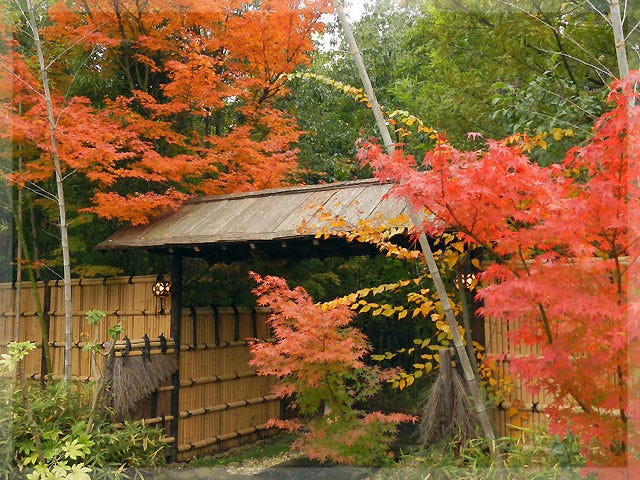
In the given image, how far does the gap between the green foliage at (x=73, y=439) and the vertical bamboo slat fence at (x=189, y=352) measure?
432 millimetres

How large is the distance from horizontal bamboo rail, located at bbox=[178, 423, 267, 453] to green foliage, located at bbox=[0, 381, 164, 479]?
669 mm

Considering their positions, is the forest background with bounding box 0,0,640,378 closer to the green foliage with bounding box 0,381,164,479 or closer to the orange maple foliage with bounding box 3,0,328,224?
the orange maple foliage with bounding box 3,0,328,224

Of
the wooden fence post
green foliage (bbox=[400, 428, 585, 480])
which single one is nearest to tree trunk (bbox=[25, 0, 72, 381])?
green foliage (bbox=[400, 428, 585, 480])

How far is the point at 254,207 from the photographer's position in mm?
6891

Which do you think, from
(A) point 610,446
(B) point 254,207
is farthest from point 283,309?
(A) point 610,446

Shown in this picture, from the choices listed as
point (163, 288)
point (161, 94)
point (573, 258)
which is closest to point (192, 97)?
point (161, 94)

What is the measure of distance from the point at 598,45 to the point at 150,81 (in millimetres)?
5997

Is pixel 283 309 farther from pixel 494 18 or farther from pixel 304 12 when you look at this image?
pixel 494 18

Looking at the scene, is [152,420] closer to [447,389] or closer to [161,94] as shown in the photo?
[447,389]

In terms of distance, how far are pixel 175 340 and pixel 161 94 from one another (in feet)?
12.6

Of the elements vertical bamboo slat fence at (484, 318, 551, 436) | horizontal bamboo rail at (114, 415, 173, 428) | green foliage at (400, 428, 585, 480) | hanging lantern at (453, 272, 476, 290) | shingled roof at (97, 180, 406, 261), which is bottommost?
green foliage at (400, 428, 585, 480)

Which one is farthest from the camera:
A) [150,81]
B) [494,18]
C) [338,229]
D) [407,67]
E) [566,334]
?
[407,67]

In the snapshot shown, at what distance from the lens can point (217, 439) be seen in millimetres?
7348

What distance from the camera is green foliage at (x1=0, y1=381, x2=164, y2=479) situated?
17.9ft
